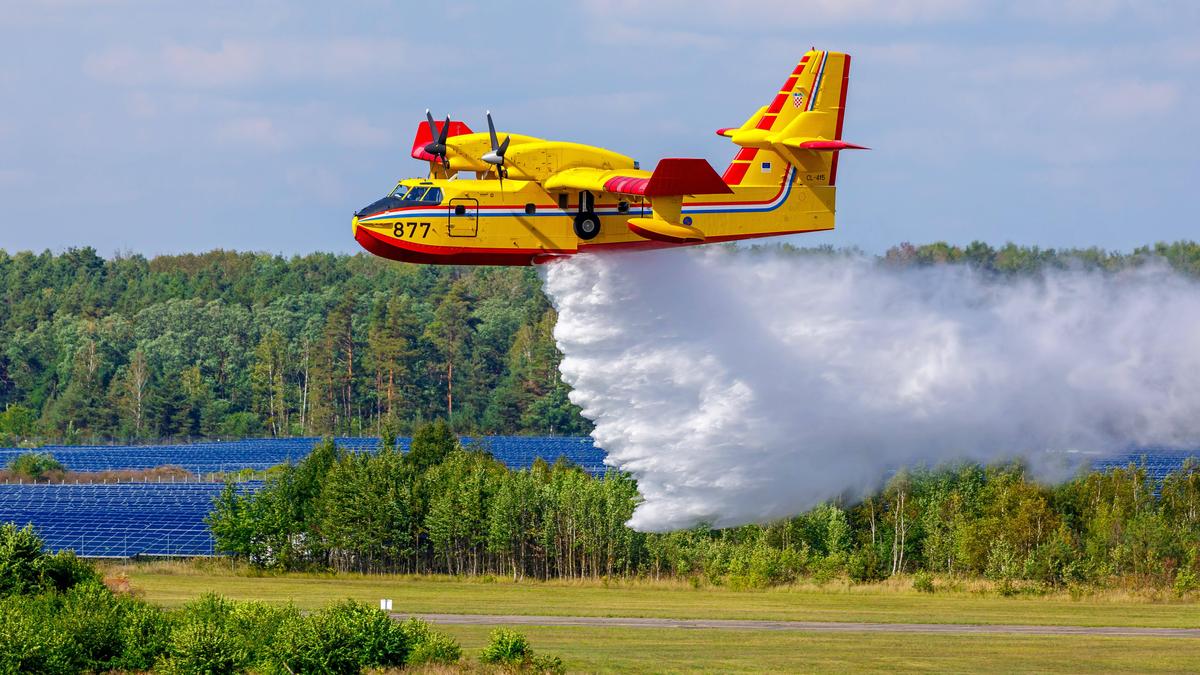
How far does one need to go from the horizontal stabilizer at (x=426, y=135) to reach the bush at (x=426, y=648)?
437 inches

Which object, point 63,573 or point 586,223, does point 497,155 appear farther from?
point 63,573

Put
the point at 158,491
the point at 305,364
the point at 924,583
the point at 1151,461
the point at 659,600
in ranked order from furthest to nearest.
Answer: the point at 305,364
the point at 1151,461
the point at 158,491
the point at 924,583
the point at 659,600

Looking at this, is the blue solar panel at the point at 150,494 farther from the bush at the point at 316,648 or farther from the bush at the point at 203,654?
the bush at the point at 316,648

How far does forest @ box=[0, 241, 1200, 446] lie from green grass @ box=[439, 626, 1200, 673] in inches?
2861

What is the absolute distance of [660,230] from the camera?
121 ft

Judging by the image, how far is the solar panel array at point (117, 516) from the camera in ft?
239

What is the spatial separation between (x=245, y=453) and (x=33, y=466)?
1644 centimetres

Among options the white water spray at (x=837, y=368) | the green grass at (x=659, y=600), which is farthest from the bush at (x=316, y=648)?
the green grass at (x=659, y=600)

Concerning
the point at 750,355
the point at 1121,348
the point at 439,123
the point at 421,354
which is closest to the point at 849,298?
the point at 750,355

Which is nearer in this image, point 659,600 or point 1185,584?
point 659,600

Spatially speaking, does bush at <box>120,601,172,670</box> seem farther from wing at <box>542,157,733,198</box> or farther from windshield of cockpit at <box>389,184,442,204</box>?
wing at <box>542,157,733,198</box>

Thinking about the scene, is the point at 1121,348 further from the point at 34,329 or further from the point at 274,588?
the point at 34,329

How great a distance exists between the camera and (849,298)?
142 feet

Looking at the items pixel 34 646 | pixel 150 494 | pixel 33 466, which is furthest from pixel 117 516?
pixel 34 646
